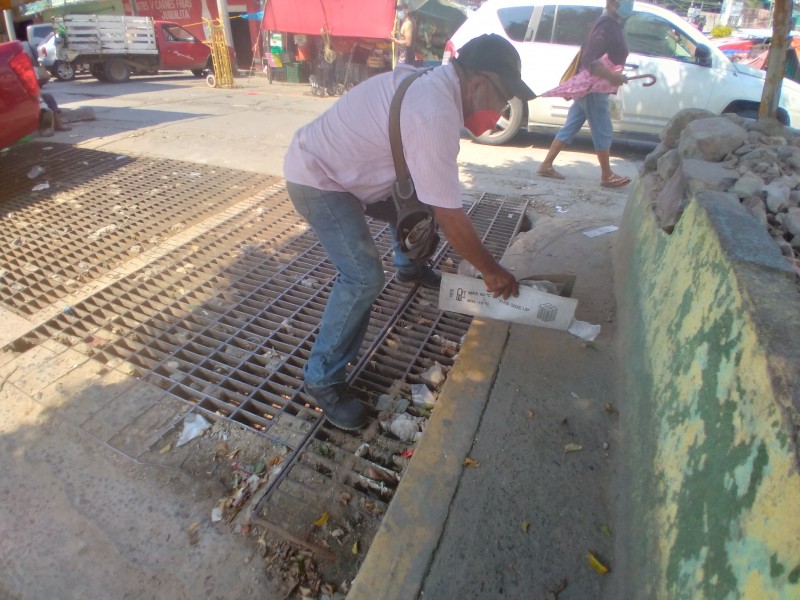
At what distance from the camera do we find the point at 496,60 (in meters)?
1.70

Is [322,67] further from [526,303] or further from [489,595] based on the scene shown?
[489,595]

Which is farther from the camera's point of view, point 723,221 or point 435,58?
point 435,58

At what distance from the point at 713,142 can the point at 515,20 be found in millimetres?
4867

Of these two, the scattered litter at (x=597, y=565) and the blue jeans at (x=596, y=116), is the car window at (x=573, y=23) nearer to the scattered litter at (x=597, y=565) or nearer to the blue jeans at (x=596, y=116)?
the blue jeans at (x=596, y=116)

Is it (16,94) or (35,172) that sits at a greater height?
(16,94)

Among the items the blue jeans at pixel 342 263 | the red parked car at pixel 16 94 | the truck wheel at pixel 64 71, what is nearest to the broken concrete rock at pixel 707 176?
the blue jeans at pixel 342 263

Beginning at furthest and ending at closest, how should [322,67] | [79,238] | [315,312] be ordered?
[322,67] → [79,238] → [315,312]

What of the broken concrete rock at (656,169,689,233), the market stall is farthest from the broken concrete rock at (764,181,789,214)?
the market stall

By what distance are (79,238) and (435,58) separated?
1095 cm

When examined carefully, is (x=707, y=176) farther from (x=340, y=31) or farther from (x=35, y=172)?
(x=340, y=31)

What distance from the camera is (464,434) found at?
1975 mm

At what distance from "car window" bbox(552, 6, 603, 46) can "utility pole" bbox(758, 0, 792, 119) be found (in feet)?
12.6

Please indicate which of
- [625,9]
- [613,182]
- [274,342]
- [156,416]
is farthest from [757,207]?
[625,9]

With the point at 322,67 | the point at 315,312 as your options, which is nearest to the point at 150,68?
the point at 322,67
